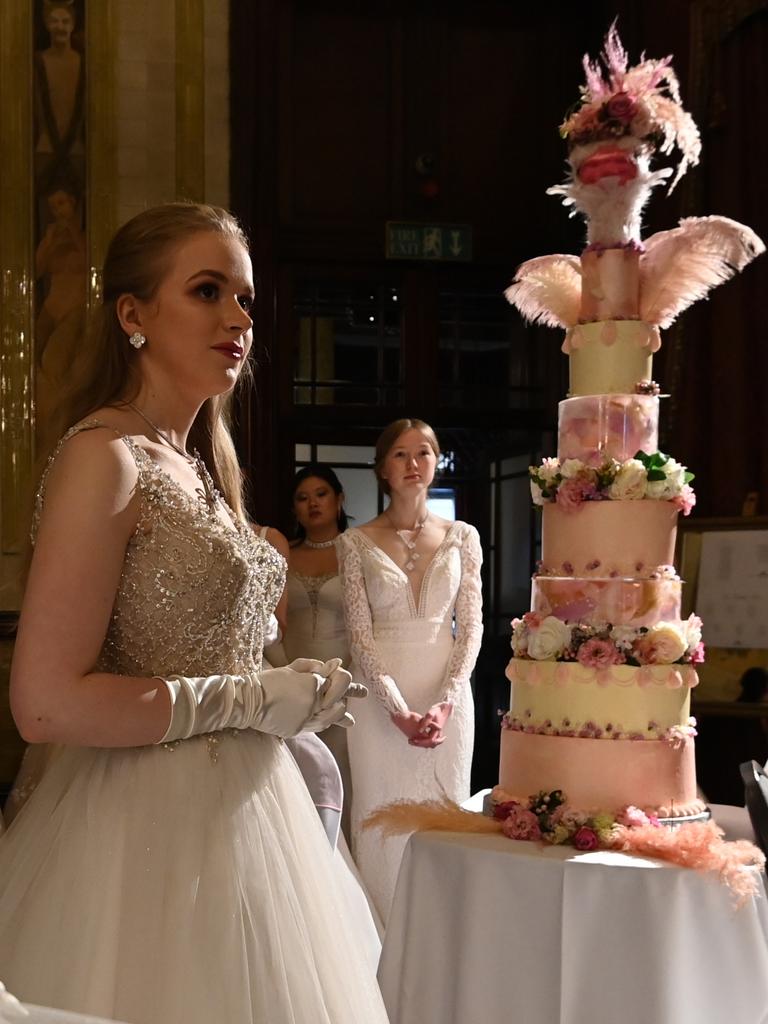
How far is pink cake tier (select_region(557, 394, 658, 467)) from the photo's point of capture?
334 centimetres

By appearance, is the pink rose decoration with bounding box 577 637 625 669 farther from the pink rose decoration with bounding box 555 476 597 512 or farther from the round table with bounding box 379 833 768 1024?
the round table with bounding box 379 833 768 1024

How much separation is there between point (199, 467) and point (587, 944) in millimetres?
1441

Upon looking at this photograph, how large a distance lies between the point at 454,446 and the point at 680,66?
224 centimetres

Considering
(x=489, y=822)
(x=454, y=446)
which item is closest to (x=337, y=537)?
(x=454, y=446)

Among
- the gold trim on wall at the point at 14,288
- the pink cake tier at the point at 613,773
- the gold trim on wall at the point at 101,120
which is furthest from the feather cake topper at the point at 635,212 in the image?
the gold trim on wall at the point at 14,288

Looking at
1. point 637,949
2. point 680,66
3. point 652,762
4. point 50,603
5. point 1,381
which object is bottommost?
point 637,949

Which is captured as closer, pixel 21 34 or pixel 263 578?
pixel 263 578

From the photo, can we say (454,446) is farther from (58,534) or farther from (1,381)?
(58,534)

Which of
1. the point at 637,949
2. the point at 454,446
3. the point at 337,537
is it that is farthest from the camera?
the point at 454,446

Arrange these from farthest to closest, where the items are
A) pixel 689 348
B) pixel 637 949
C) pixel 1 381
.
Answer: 1. pixel 1 381
2. pixel 689 348
3. pixel 637 949

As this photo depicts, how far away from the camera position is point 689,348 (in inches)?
245

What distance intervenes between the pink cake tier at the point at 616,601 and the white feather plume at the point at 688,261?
2.21ft

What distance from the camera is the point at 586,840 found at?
3.01 m

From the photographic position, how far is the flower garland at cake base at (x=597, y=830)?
284 cm
